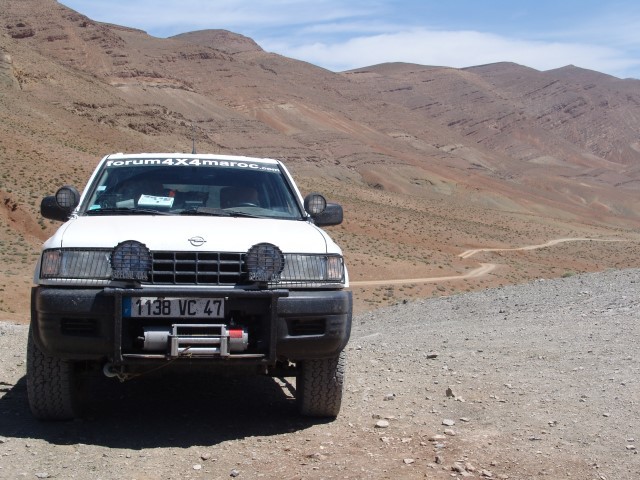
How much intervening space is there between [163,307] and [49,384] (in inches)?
43.9

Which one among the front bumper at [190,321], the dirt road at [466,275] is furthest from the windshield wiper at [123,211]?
the dirt road at [466,275]

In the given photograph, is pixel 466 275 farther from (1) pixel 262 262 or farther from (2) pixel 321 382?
(1) pixel 262 262

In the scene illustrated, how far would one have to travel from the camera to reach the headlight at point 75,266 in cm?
568

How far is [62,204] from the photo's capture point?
22.1 ft

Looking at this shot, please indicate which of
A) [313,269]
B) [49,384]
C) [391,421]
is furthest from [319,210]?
[49,384]

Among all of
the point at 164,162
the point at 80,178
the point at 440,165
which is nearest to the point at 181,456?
the point at 164,162

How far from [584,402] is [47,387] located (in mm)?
3849

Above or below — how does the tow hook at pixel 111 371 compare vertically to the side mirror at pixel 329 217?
below

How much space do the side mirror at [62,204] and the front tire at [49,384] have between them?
1.11 meters

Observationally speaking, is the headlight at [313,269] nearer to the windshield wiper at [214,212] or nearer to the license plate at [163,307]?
the license plate at [163,307]

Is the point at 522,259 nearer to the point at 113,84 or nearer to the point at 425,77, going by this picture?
the point at 113,84

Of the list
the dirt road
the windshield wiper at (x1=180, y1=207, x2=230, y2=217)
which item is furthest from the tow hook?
the dirt road

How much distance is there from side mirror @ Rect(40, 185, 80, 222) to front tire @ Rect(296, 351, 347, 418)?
83.6 inches

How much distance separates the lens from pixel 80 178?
40.4m
